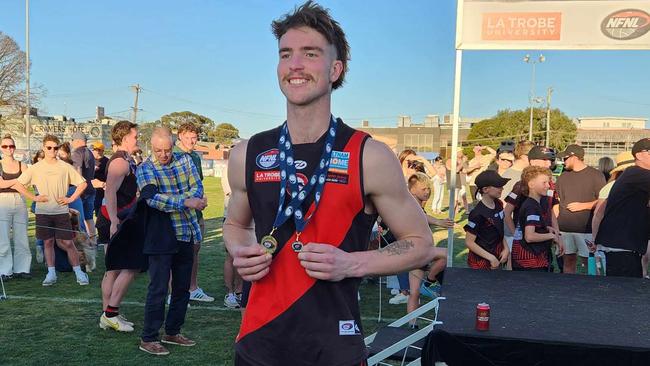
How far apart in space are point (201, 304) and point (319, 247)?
16.8ft

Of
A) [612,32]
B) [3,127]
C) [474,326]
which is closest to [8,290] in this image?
[474,326]

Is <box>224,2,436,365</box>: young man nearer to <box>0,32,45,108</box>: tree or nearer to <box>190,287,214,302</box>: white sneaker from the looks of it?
<box>190,287,214,302</box>: white sneaker

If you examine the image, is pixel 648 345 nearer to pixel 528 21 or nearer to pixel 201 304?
pixel 528 21

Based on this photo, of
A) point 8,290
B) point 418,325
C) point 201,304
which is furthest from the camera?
point 8,290

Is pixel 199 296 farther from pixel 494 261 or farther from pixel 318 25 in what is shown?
pixel 318 25

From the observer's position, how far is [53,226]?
7297mm

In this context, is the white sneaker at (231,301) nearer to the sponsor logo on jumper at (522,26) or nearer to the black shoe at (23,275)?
the black shoe at (23,275)

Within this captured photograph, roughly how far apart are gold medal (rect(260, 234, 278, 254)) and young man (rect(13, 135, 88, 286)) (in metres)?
6.20

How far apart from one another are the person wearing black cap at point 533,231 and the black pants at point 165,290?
127 inches

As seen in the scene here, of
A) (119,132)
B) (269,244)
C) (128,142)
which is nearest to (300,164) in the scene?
(269,244)

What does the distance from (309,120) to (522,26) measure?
3.97m

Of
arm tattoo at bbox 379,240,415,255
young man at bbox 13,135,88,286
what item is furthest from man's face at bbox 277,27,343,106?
young man at bbox 13,135,88,286

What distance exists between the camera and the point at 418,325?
5.67m

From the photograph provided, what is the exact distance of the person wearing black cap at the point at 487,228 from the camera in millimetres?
4938
